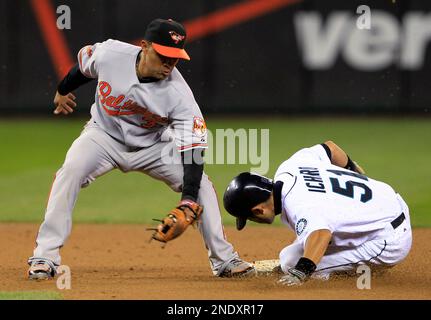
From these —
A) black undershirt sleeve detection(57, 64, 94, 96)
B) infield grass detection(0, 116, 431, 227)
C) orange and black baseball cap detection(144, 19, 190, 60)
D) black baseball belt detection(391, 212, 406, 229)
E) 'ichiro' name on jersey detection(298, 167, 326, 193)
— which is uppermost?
orange and black baseball cap detection(144, 19, 190, 60)

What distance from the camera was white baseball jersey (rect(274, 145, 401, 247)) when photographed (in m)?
6.27

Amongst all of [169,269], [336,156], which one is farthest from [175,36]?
[169,269]

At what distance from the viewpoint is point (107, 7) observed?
1656cm

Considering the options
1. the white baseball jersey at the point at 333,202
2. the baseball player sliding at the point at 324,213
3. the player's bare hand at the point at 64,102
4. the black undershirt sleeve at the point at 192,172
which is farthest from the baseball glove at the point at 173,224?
the player's bare hand at the point at 64,102

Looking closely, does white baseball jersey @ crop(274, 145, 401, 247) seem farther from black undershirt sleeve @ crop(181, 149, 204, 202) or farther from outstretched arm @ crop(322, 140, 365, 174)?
black undershirt sleeve @ crop(181, 149, 204, 202)

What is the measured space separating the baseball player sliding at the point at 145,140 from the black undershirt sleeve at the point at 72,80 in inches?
0.4

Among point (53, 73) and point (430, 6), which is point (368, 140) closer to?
point (430, 6)

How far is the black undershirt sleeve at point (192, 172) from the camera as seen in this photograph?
657 cm

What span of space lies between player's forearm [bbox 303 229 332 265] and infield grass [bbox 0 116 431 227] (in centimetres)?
372

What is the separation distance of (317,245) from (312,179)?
57cm

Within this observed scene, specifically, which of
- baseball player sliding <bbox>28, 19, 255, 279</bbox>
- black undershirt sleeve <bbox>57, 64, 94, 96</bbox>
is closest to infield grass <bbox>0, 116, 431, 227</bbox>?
black undershirt sleeve <bbox>57, 64, 94, 96</bbox>

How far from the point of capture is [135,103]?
22.1 feet

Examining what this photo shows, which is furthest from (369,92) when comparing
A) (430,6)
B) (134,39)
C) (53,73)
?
(53,73)

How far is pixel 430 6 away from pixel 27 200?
832cm
